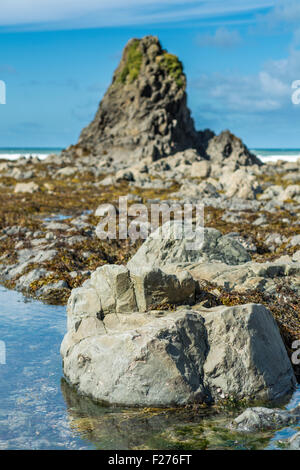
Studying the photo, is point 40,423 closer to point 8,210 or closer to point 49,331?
point 49,331

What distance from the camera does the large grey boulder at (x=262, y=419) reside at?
7.53m

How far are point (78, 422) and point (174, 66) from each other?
6818 centimetres

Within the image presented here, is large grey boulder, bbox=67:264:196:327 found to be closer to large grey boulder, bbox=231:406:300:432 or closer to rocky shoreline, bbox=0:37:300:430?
rocky shoreline, bbox=0:37:300:430

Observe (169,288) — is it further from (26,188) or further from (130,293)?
(26,188)

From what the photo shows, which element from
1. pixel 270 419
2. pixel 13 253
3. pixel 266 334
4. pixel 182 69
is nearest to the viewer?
pixel 270 419

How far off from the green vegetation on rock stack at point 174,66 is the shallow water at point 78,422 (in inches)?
2554

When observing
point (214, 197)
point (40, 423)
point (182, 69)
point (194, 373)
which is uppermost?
point (182, 69)

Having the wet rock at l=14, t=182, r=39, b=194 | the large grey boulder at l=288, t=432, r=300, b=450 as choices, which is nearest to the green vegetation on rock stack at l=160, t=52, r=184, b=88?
the wet rock at l=14, t=182, r=39, b=194

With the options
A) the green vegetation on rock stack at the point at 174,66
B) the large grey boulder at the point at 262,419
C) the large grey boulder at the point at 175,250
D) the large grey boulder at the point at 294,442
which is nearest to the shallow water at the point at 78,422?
the large grey boulder at the point at 262,419

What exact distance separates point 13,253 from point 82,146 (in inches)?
2187

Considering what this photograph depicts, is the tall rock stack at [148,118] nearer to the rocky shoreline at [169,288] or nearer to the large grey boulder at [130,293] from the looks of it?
the rocky shoreline at [169,288]

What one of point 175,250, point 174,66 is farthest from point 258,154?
point 175,250

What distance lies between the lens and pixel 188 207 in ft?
103

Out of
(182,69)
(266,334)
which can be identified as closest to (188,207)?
(266,334)
